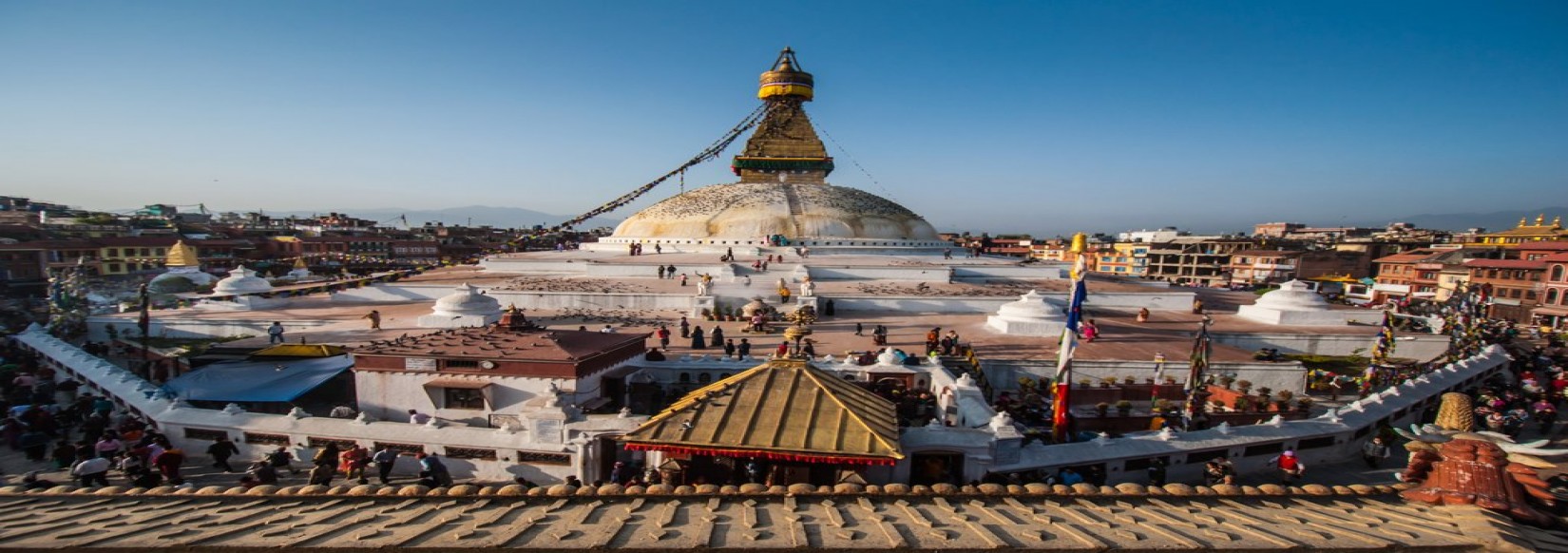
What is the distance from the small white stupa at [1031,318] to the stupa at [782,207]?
14152mm

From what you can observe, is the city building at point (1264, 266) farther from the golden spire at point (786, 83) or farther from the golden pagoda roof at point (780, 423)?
the golden pagoda roof at point (780, 423)

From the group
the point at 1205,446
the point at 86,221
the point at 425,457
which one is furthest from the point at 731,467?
the point at 86,221

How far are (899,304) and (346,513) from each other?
15692 mm

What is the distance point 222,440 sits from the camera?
8367mm

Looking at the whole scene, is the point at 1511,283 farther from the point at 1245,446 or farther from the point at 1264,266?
the point at 1245,446

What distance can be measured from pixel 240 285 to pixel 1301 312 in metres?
30.0

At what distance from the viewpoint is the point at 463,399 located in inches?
365

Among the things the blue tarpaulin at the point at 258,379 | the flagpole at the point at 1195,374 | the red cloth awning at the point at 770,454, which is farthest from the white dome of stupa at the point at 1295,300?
the blue tarpaulin at the point at 258,379

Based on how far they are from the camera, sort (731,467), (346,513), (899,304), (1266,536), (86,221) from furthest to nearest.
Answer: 1. (86,221)
2. (899,304)
3. (731,467)
4. (346,513)
5. (1266,536)

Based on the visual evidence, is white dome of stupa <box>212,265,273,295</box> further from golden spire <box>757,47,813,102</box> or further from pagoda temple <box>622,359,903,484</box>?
golden spire <box>757,47,813,102</box>

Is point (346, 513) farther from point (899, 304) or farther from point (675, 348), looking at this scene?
point (899, 304)

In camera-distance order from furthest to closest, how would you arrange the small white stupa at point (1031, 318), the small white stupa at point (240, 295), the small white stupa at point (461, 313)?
the small white stupa at point (240, 295)
the small white stupa at point (461, 313)
the small white stupa at point (1031, 318)

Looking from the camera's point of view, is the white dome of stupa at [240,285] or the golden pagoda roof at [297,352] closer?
the golden pagoda roof at [297,352]

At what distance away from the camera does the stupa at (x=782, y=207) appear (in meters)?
29.8
